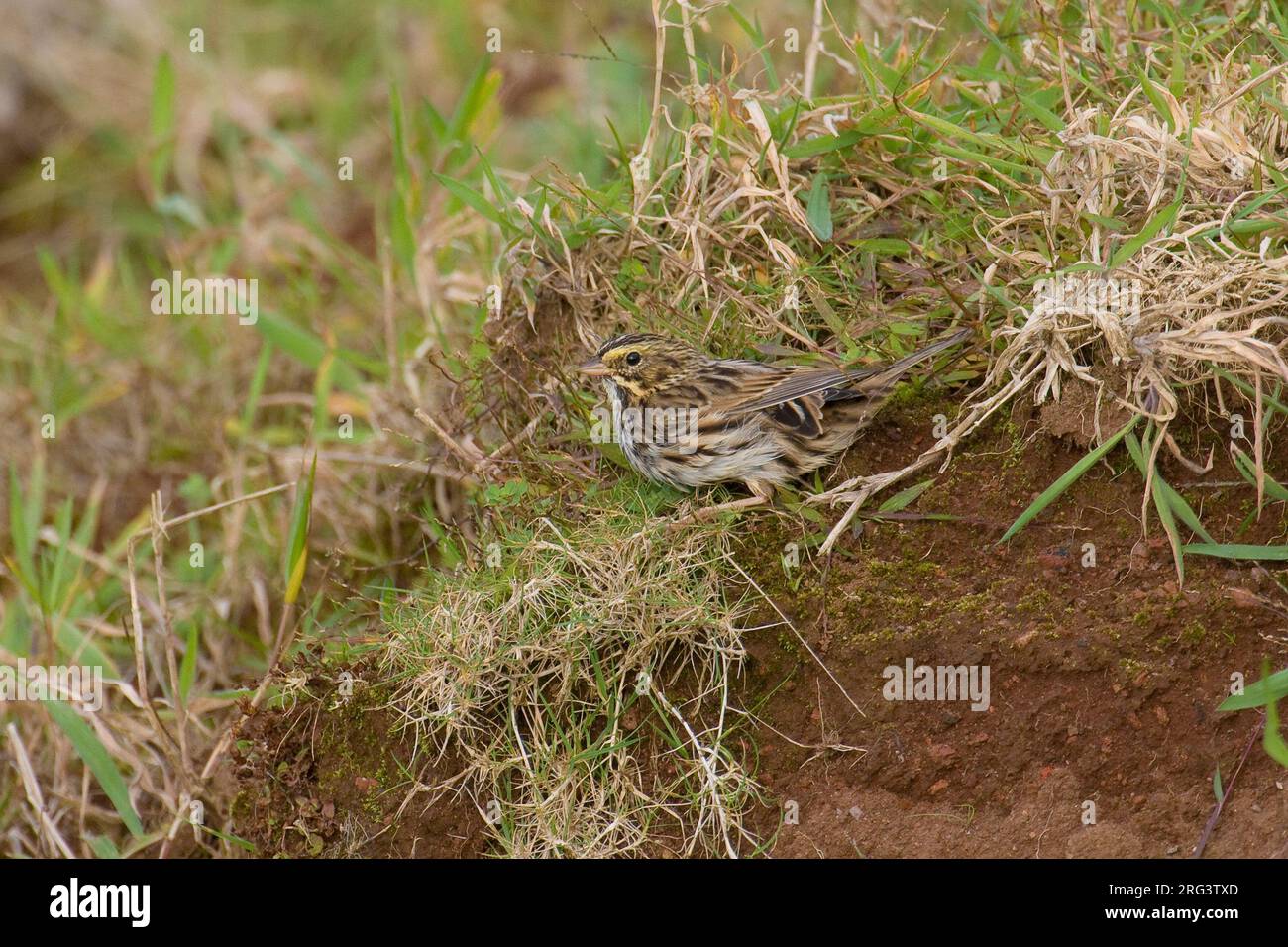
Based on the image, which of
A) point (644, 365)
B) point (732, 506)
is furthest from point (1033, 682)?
point (644, 365)

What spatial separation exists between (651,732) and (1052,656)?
1240 mm

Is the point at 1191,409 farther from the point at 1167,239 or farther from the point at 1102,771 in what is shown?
the point at 1102,771

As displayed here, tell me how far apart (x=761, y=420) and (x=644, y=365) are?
1.62 ft

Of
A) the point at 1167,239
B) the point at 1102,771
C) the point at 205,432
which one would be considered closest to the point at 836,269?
the point at 1167,239

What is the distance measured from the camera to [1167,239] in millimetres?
4383

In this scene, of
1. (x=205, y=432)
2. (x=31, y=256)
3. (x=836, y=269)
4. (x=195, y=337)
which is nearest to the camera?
(x=836, y=269)

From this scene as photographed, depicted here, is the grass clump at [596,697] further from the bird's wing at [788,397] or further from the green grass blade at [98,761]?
the green grass blade at [98,761]

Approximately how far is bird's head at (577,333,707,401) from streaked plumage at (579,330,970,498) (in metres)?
0.02

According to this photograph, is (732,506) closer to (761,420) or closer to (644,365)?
(761,420)

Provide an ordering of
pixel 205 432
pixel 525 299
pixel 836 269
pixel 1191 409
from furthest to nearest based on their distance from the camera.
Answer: pixel 205 432, pixel 525 299, pixel 836 269, pixel 1191 409

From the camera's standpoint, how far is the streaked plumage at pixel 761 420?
15.0ft

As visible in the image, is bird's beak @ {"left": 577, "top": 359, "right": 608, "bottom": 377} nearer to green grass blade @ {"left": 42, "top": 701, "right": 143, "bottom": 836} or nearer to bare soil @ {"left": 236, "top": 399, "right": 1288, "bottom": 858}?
bare soil @ {"left": 236, "top": 399, "right": 1288, "bottom": 858}

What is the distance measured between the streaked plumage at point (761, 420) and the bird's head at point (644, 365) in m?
0.02

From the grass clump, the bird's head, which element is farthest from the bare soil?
the bird's head
